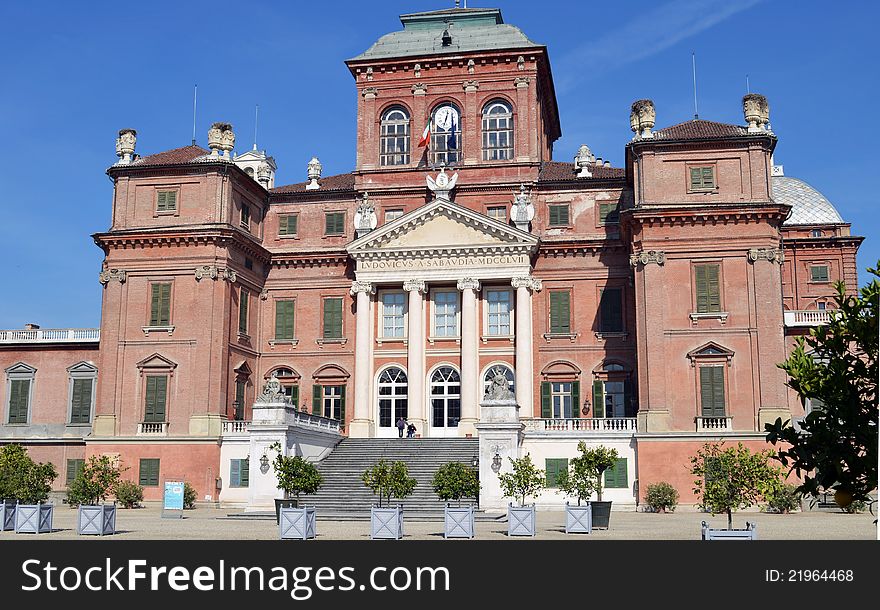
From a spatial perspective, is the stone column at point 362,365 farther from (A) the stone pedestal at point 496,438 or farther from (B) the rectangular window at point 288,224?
(A) the stone pedestal at point 496,438

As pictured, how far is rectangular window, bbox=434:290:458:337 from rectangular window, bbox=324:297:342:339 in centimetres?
501

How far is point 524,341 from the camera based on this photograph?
47031mm

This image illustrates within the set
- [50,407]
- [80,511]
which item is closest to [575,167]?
[50,407]

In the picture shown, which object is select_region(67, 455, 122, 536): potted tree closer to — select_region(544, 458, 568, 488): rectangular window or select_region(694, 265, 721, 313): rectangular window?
select_region(544, 458, 568, 488): rectangular window

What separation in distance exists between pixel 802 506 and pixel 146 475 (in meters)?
28.1

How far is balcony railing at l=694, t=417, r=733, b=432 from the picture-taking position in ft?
136

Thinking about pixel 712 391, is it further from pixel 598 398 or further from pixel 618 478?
pixel 598 398

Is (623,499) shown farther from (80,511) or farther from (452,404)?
(80,511)

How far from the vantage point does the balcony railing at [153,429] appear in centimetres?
4478

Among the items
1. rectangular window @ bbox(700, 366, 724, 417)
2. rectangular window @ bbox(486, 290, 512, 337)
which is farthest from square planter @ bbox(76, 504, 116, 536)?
rectangular window @ bbox(700, 366, 724, 417)

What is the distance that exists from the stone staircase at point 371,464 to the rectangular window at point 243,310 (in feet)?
25.8

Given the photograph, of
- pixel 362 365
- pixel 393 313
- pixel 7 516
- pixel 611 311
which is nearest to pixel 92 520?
pixel 7 516

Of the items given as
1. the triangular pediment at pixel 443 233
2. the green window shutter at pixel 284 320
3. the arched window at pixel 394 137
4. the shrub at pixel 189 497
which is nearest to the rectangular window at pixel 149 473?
the shrub at pixel 189 497

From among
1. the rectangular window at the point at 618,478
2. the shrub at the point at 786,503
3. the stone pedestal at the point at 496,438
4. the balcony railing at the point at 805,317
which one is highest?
the balcony railing at the point at 805,317
